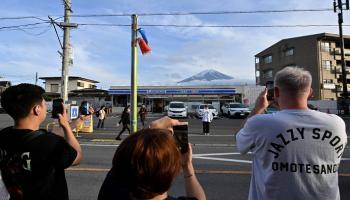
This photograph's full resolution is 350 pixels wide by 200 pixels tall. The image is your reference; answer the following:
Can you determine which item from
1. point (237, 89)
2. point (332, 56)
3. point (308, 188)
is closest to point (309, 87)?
point (308, 188)

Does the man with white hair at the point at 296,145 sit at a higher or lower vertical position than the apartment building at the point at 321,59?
lower

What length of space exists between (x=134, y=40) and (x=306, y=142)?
46.3 feet

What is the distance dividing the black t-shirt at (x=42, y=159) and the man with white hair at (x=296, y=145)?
1.32 metres

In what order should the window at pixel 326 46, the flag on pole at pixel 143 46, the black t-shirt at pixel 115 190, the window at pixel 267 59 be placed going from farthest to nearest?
1. the window at pixel 267 59
2. the window at pixel 326 46
3. the flag on pole at pixel 143 46
4. the black t-shirt at pixel 115 190

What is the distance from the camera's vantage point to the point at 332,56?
58.2m

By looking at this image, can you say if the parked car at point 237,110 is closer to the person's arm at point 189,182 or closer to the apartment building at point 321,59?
the apartment building at point 321,59

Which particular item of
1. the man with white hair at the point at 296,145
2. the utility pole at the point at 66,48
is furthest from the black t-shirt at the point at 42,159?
the utility pole at the point at 66,48

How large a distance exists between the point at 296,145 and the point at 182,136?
0.77 meters

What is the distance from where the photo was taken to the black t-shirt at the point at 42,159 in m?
2.46

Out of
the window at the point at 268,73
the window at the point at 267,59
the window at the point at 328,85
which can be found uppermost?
the window at the point at 267,59

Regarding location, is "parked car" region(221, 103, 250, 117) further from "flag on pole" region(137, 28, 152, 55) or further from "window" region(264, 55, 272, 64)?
"window" region(264, 55, 272, 64)

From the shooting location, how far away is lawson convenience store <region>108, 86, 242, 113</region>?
2025 inches

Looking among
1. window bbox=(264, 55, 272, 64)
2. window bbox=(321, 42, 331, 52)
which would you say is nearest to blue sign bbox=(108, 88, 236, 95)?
window bbox=(321, 42, 331, 52)

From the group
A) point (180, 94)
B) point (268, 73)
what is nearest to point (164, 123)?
point (180, 94)
